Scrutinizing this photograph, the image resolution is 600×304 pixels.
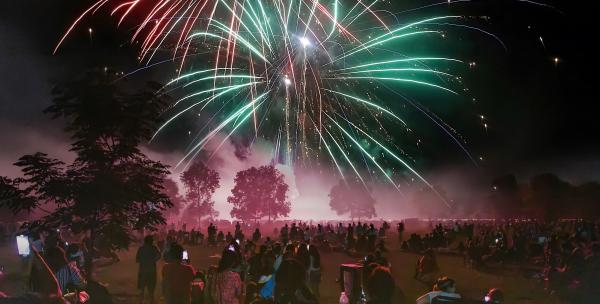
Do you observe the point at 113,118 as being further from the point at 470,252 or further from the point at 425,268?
the point at 470,252

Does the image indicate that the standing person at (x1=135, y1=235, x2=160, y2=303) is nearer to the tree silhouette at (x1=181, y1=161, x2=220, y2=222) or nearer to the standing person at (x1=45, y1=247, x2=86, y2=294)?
the standing person at (x1=45, y1=247, x2=86, y2=294)

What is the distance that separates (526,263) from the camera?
22234 millimetres

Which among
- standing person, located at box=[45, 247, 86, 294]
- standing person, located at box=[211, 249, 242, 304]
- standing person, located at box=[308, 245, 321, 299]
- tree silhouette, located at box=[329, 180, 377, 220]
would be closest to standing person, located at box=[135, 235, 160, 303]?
standing person, located at box=[211, 249, 242, 304]

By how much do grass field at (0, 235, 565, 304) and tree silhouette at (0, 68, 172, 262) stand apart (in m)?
2.13

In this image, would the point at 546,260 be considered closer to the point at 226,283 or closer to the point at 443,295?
the point at 443,295

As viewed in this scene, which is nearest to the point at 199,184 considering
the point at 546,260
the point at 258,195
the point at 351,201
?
the point at 258,195

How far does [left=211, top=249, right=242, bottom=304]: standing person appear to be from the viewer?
9.90 metres

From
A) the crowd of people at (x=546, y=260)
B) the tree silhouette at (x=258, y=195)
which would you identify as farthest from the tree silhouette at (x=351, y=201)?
the crowd of people at (x=546, y=260)

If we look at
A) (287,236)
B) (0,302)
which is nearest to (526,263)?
(287,236)

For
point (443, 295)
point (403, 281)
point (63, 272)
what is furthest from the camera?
point (403, 281)

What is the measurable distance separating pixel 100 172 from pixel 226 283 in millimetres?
6900

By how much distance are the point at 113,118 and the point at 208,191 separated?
215 ft

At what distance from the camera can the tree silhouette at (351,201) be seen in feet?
352

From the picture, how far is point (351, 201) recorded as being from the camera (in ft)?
354
